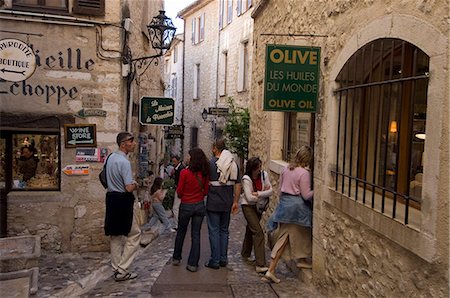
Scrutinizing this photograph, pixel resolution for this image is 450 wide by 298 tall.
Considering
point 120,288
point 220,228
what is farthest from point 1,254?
point 220,228

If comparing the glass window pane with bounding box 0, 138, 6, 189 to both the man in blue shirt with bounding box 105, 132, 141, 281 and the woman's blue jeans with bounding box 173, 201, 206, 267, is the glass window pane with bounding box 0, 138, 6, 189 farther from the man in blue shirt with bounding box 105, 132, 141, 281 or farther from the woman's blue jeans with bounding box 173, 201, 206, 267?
the woman's blue jeans with bounding box 173, 201, 206, 267

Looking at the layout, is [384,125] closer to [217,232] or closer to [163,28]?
[217,232]

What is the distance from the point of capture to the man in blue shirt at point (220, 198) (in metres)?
5.04

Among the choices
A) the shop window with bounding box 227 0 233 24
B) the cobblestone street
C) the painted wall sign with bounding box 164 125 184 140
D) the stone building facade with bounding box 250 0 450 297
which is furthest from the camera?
the painted wall sign with bounding box 164 125 184 140

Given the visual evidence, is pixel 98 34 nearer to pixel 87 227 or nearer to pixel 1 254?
pixel 87 227

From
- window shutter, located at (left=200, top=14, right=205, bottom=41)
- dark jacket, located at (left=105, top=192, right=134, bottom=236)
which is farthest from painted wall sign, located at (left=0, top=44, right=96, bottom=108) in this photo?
window shutter, located at (left=200, top=14, right=205, bottom=41)

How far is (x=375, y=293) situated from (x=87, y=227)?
4631 millimetres

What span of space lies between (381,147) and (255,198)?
1.81m

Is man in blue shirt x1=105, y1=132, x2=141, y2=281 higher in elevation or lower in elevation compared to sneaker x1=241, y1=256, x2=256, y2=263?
higher

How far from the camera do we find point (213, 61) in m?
18.8

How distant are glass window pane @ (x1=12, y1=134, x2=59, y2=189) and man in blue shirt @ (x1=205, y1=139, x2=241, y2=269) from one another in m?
2.82

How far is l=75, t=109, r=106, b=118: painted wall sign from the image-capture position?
648 cm

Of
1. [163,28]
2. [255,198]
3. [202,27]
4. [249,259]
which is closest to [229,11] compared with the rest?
[202,27]

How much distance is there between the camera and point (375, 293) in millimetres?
3271
